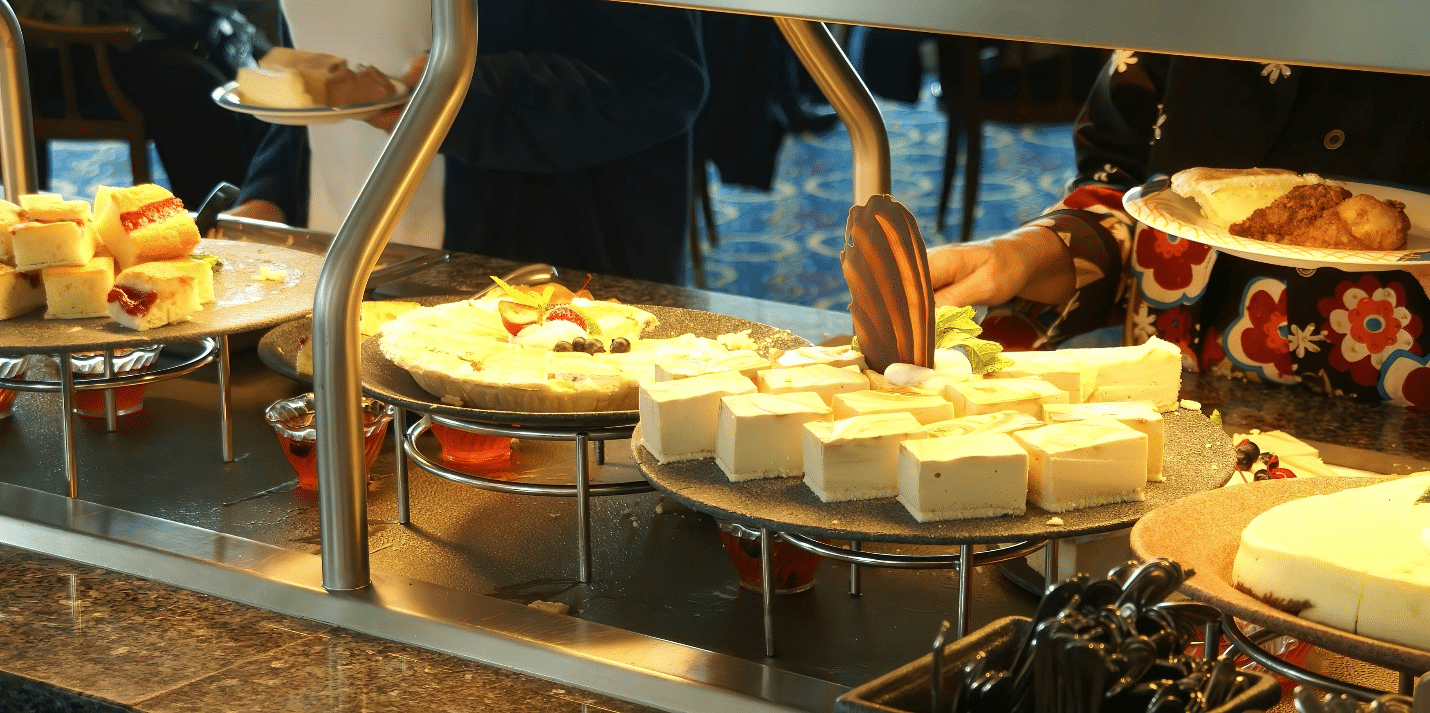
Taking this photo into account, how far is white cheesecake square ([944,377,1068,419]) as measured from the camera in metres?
0.95

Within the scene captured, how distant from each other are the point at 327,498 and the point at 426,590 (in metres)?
0.10

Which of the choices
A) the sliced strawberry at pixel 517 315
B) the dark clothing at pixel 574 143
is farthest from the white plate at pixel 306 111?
the dark clothing at pixel 574 143

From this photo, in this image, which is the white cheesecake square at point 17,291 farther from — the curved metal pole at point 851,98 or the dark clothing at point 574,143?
the dark clothing at point 574,143

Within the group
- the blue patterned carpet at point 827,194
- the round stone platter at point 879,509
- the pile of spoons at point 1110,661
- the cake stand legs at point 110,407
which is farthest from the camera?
the blue patterned carpet at point 827,194

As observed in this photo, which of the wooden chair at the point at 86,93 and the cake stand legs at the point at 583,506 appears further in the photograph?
the wooden chair at the point at 86,93

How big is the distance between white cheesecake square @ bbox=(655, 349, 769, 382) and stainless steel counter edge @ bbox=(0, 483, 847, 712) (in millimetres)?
186

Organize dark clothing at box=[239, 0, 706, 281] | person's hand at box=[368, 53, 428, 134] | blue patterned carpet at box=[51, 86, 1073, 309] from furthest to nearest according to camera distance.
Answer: blue patterned carpet at box=[51, 86, 1073, 309] < dark clothing at box=[239, 0, 706, 281] < person's hand at box=[368, 53, 428, 134]

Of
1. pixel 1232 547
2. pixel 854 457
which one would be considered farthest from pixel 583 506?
pixel 1232 547

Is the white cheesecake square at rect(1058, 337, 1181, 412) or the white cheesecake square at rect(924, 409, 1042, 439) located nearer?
the white cheesecake square at rect(924, 409, 1042, 439)

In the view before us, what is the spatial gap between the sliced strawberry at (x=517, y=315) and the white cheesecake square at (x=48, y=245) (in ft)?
1.34

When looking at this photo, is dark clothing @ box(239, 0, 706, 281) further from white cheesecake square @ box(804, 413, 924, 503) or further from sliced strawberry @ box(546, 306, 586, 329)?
white cheesecake square @ box(804, 413, 924, 503)

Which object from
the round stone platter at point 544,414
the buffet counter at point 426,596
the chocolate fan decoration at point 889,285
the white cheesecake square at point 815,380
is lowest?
the buffet counter at point 426,596

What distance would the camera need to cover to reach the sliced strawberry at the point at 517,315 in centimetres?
130

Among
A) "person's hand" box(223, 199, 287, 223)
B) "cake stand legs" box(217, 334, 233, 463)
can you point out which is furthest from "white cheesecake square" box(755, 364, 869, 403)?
"person's hand" box(223, 199, 287, 223)
